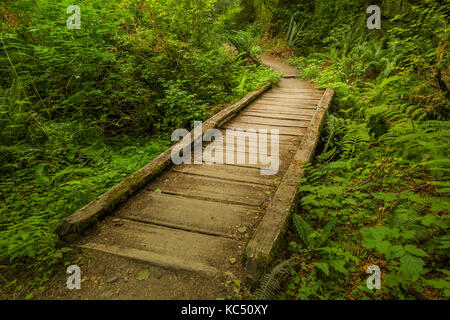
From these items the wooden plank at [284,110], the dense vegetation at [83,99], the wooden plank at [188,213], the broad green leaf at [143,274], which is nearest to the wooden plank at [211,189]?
the wooden plank at [188,213]

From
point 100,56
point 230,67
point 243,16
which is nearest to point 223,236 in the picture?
point 100,56

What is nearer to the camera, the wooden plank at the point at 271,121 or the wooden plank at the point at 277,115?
the wooden plank at the point at 271,121

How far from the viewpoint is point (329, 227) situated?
2139 millimetres

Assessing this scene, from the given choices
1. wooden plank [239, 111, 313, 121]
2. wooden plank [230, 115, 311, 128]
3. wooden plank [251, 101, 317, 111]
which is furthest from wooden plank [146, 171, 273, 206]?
wooden plank [251, 101, 317, 111]

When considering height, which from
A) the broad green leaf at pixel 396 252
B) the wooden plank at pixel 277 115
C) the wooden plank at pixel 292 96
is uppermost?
the wooden plank at pixel 292 96

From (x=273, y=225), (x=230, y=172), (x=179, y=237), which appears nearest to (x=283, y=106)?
(x=230, y=172)

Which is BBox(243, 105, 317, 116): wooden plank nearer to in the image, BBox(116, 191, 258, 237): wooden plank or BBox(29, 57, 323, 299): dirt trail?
BBox(29, 57, 323, 299): dirt trail

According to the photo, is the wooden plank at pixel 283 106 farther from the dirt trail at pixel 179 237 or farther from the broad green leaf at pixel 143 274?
the broad green leaf at pixel 143 274

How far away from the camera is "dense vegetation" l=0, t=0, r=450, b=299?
6.21 feet

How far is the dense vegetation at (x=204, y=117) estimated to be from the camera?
1.89 meters

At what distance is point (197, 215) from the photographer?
2488 mm
